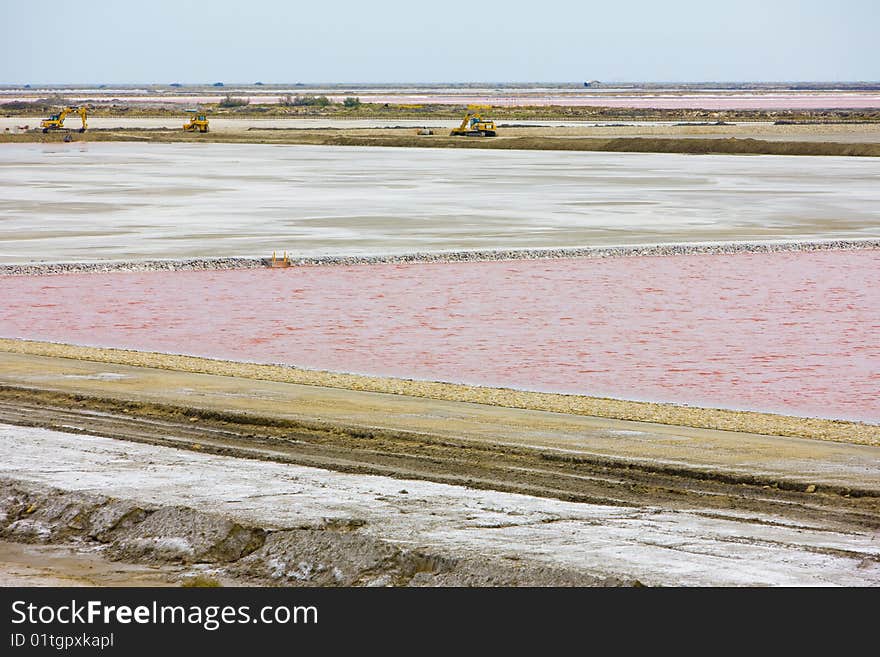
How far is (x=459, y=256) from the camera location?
25.3 m

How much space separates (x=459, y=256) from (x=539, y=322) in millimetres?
6847

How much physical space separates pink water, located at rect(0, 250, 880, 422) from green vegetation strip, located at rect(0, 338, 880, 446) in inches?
18.1

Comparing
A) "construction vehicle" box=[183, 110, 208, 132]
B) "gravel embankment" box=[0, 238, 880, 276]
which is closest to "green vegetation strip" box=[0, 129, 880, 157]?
"construction vehicle" box=[183, 110, 208, 132]

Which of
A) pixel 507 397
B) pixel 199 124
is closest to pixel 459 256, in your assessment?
pixel 507 397

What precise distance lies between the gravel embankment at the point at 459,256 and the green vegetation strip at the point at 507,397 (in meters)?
7.24

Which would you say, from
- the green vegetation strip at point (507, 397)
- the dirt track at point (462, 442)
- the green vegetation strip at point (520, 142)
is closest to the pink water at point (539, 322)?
the green vegetation strip at point (507, 397)

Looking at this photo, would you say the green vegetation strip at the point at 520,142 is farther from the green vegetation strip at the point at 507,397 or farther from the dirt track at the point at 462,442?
the dirt track at the point at 462,442

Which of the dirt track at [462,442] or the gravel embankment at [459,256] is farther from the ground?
the dirt track at [462,442]

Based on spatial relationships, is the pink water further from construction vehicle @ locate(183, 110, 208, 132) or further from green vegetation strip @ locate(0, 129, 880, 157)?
construction vehicle @ locate(183, 110, 208, 132)

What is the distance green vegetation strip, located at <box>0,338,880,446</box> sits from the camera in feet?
40.3

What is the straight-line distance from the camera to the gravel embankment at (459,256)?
2361cm
